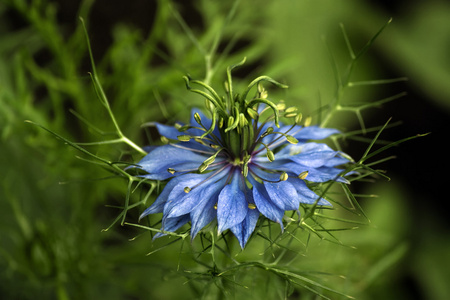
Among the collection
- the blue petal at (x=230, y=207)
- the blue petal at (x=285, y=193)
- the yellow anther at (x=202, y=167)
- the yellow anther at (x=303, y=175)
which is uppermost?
the yellow anther at (x=303, y=175)

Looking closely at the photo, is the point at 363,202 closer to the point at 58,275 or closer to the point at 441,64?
the point at 441,64

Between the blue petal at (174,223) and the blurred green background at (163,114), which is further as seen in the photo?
the blurred green background at (163,114)

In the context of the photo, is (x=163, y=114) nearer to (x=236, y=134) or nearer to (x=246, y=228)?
(x=236, y=134)

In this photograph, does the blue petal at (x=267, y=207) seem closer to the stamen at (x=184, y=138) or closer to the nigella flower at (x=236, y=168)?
the nigella flower at (x=236, y=168)

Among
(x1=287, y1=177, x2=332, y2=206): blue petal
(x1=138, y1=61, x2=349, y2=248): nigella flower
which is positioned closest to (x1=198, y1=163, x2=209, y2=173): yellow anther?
(x1=138, y1=61, x2=349, y2=248): nigella flower

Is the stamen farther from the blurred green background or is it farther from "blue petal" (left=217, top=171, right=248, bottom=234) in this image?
the blurred green background

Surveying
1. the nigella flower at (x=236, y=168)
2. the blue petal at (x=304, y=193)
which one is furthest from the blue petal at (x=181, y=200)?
the blue petal at (x=304, y=193)
